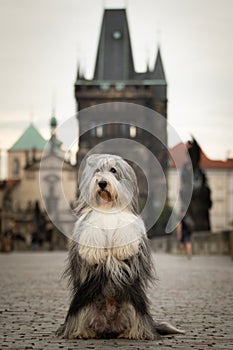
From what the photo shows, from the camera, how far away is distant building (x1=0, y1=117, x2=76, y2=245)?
116188mm

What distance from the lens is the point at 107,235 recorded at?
6453mm

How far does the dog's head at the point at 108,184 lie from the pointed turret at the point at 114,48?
110 meters

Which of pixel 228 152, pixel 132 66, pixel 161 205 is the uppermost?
pixel 132 66

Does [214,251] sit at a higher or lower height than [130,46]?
lower

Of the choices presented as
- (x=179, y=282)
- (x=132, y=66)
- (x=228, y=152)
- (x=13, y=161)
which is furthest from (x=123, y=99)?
(x=179, y=282)

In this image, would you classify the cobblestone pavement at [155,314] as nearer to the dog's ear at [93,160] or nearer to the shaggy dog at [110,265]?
the shaggy dog at [110,265]

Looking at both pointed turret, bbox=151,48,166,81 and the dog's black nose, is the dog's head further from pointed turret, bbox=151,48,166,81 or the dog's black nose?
pointed turret, bbox=151,48,166,81

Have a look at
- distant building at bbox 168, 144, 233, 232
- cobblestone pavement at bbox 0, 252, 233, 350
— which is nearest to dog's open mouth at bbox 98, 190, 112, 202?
cobblestone pavement at bbox 0, 252, 233, 350

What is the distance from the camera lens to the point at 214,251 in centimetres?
2955

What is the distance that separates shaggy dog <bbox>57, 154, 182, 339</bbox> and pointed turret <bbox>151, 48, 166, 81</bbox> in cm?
11958

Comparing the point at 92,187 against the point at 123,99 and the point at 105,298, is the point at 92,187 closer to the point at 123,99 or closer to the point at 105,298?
the point at 105,298

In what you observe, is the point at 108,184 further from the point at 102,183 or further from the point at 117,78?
the point at 117,78

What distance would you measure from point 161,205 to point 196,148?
32.4 metres

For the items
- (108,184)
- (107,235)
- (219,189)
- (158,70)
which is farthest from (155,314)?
(219,189)
